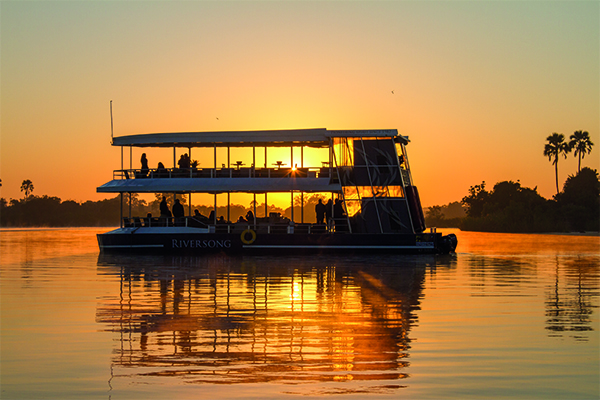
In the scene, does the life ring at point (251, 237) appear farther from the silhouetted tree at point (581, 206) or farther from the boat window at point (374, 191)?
the silhouetted tree at point (581, 206)

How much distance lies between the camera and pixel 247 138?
34.0 m

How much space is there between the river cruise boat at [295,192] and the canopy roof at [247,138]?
0.05 metres

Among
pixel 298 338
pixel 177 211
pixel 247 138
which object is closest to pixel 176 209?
pixel 177 211

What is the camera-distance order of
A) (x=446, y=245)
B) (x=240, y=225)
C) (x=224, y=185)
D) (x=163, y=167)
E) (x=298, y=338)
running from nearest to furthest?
(x=298, y=338) → (x=240, y=225) → (x=224, y=185) → (x=446, y=245) → (x=163, y=167)

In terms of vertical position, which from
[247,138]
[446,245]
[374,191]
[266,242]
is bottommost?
[446,245]

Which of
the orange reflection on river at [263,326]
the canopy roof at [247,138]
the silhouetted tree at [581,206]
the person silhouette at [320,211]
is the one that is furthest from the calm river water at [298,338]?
the silhouetted tree at [581,206]

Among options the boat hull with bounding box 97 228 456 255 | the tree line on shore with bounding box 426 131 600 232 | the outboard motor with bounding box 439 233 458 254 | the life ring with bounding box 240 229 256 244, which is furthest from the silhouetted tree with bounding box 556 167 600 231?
the life ring with bounding box 240 229 256 244

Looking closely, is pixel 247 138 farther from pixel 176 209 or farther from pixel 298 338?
pixel 298 338

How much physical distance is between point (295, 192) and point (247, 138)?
412 centimetres

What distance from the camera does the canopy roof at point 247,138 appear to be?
3328 centimetres

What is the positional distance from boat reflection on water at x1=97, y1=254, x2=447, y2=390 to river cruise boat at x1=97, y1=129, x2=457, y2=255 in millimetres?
9691

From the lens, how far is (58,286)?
1881 cm

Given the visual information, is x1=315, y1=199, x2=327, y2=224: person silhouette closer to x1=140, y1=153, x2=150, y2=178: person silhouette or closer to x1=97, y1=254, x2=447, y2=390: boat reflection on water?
x1=140, y1=153, x2=150, y2=178: person silhouette

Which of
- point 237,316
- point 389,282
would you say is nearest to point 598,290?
point 389,282
